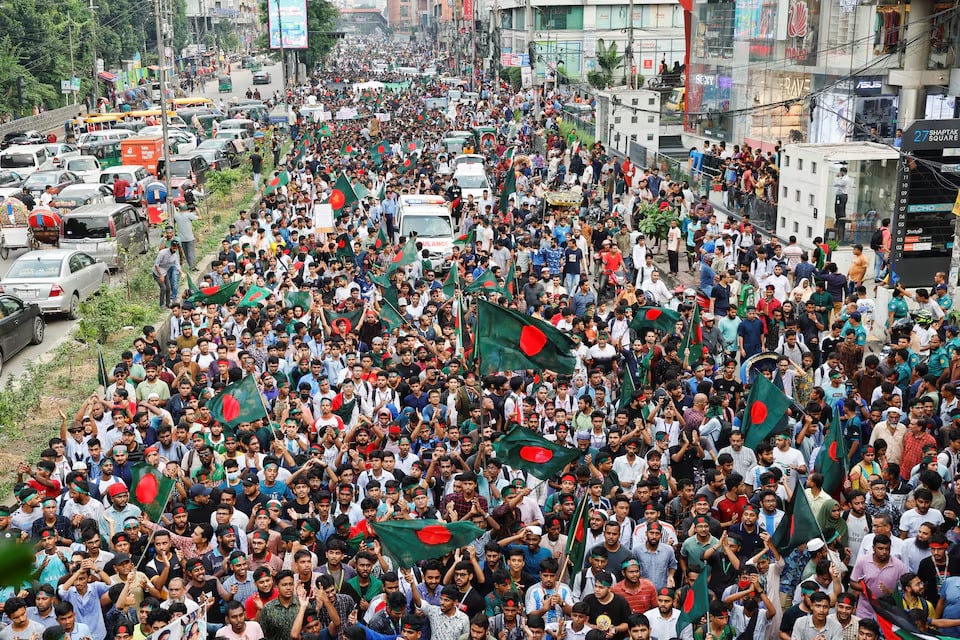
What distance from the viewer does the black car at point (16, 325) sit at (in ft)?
59.9

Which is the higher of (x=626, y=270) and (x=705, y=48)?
(x=705, y=48)

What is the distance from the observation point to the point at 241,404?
11.3 meters

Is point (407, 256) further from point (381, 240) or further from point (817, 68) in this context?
point (817, 68)

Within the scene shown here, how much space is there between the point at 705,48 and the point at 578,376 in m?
33.2

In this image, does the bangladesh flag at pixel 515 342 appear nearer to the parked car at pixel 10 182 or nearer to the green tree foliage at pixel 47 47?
the parked car at pixel 10 182

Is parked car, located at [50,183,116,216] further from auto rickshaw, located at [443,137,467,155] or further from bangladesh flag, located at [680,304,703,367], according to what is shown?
bangladesh flag, located at [680,304,703,367]

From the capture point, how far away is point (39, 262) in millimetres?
21141

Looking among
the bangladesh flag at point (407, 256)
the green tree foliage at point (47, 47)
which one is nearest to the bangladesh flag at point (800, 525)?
the bangladesh flag at point (407, 256)

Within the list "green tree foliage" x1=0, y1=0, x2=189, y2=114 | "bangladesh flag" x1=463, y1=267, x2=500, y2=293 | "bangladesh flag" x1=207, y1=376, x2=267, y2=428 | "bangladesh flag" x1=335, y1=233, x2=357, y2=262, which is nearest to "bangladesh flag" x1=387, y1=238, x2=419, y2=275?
"bangladesh flag" x1=335, y1=233, x2=357, y2=262

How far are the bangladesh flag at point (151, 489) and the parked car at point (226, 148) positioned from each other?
32.7 m

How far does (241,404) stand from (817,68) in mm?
26210

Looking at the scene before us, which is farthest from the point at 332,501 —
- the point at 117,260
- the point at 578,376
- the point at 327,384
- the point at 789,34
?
the point at 789,34

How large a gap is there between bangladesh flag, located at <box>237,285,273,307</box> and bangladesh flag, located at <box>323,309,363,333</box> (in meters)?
1.16

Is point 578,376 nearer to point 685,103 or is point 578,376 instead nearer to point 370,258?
point 370,258
